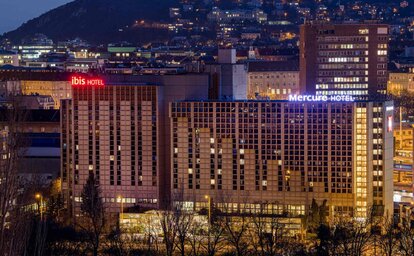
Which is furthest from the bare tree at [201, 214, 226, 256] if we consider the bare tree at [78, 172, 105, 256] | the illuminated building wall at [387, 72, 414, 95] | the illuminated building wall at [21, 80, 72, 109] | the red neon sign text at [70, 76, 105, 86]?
the illuminated building wall at [387, 72, 414, 95]

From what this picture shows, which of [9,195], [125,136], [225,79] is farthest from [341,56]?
[9,195]

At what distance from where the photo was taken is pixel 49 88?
85.8 metres

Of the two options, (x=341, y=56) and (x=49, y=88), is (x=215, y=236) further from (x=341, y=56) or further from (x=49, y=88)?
(x=49, y=88)

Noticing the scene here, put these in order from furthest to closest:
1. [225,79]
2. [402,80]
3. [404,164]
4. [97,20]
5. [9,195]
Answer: [97,20]
[402,80]
[404,164]
[225,79]
[9,195]

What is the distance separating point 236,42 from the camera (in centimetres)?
14125

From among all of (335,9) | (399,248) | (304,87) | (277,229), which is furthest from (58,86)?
(335,9)

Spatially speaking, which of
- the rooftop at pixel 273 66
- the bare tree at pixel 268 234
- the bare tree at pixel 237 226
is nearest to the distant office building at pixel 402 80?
the rooftop at pixel 273 66

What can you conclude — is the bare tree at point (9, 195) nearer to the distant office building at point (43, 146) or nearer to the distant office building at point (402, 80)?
the distant office building at point (43, 146)

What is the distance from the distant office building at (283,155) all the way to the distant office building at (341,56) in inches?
1524

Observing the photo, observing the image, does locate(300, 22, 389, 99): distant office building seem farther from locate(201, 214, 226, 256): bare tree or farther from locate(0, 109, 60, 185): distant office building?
locate(201, 214, 226, 256): bare tree

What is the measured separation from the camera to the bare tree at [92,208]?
3970 cm

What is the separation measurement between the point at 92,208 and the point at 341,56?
45537 millimetres

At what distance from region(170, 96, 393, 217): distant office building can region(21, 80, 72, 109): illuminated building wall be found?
126ft

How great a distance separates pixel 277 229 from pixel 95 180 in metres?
9.08
